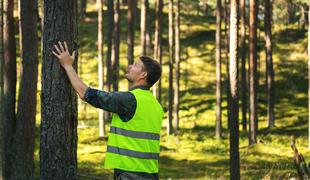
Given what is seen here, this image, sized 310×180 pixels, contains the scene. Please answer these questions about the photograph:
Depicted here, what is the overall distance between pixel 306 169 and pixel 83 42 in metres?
49.6

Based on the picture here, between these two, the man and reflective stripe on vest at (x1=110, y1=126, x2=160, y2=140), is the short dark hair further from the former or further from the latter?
reflective stripe on vest at (x1=110, y1=126, x2=160, y2=140)

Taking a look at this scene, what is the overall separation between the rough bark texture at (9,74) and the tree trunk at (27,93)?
27.1 inches

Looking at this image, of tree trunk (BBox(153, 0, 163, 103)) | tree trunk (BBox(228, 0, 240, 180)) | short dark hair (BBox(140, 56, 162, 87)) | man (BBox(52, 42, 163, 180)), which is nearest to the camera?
man (BBox(52, 42, 163, 180))

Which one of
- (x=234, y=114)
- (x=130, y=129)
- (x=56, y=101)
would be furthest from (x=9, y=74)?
(x=130, y=129)

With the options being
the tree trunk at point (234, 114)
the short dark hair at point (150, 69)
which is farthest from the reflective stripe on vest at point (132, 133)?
the tree trunk at point (234, 114)

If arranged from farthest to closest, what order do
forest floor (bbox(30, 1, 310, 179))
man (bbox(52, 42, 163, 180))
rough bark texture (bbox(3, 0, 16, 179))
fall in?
forest floor (bbox(30, 1, 310, 179)), rough bark texture (bbox(3, 0, 16, 179)), man (bbox(52, 42, 163, 180))

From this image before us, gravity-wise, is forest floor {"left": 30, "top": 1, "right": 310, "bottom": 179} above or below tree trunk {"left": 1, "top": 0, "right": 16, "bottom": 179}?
below

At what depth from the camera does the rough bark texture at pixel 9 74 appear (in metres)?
15.2

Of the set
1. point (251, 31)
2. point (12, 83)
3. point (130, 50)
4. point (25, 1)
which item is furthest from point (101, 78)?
point (25, 1)

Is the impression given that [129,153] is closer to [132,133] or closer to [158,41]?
[132,133]

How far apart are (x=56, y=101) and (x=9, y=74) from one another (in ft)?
34.3

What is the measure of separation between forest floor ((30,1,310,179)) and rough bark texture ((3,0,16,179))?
566 cm

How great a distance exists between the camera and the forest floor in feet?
75.0

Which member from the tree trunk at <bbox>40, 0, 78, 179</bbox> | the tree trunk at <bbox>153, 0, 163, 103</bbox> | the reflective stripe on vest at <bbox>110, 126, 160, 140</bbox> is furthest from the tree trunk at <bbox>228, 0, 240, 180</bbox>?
the tree trunk at <bbox>153, 0, 163, 103</bbox>
